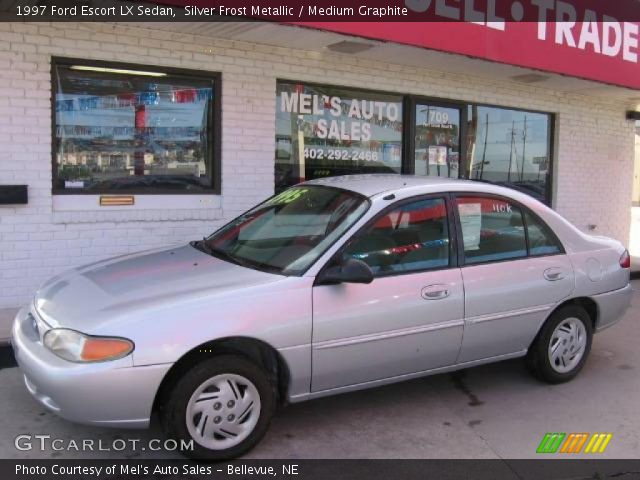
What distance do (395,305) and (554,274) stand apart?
1492mm

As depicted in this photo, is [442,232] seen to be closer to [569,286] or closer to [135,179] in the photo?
[569,286]

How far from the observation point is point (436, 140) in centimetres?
870

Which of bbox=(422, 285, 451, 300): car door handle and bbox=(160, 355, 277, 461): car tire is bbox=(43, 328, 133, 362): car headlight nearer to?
bbox=(160, 355, 277, 461): car tire

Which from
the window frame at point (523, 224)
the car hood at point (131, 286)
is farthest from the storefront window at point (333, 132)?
the car hood at point (131, 286)

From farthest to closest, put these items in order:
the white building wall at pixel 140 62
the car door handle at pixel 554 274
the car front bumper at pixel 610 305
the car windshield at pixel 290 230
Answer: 1. the white building wall at pixel 140 62
2. the car front bumper at pixel 610 305
3. the car door handle at pixel 554 274
4. the car windshield at pixel 290 230

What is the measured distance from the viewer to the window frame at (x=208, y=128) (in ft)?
20.0

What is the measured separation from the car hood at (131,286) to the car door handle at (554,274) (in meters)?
2.14

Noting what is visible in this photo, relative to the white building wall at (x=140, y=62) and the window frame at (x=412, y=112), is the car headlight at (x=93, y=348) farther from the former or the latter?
the window frame at (x=412, y=112)

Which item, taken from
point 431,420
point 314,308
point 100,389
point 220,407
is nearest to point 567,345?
point 431,420

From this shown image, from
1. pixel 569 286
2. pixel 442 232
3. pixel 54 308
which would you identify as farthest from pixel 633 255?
pixel 54 308

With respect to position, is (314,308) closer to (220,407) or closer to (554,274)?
(220,407)

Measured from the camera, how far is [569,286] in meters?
4.76

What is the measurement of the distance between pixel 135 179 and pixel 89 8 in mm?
1727

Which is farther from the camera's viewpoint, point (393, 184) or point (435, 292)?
point (393, 184)
